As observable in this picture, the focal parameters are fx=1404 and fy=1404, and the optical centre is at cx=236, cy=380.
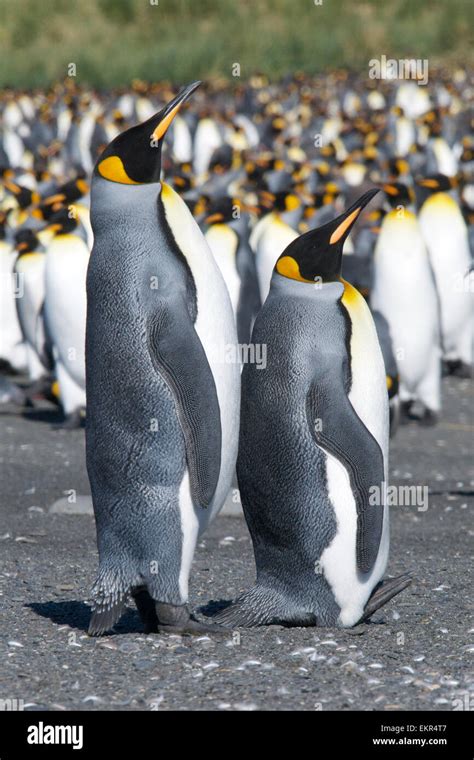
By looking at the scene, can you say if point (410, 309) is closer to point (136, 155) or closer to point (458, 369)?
point (458, 369)

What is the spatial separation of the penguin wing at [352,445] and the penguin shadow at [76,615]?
2.37 ft

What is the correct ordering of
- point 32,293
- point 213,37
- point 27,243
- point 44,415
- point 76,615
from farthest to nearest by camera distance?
point 213,37 → point 27,243 → point 32,293 → point 44,415 → point 76,615

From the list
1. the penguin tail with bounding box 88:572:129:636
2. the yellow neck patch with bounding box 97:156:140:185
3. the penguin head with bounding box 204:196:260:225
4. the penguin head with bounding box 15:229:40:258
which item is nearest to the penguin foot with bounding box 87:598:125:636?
the penguin tail with bounding box 88:572:129:636

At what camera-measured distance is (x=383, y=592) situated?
13.4 feet

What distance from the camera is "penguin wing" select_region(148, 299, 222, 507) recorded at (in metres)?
3.79

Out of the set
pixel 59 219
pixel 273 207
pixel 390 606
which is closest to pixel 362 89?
pixel 273 207

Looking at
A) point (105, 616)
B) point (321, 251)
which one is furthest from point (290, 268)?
point (105, 616)

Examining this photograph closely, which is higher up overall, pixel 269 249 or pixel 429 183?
pixel 429 183

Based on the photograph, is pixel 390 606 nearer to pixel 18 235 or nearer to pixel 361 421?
pixel 361 421

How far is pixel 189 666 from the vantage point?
11.9 ft

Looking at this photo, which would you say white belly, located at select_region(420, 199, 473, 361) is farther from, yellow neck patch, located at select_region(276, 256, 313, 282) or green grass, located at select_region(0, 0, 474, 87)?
green grass, located at select_region(0, 0, 474, 87)

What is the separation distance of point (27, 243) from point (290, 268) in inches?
246

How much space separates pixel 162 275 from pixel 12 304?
7.01m

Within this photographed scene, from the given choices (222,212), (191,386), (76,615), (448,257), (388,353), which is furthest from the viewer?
(448,257)
